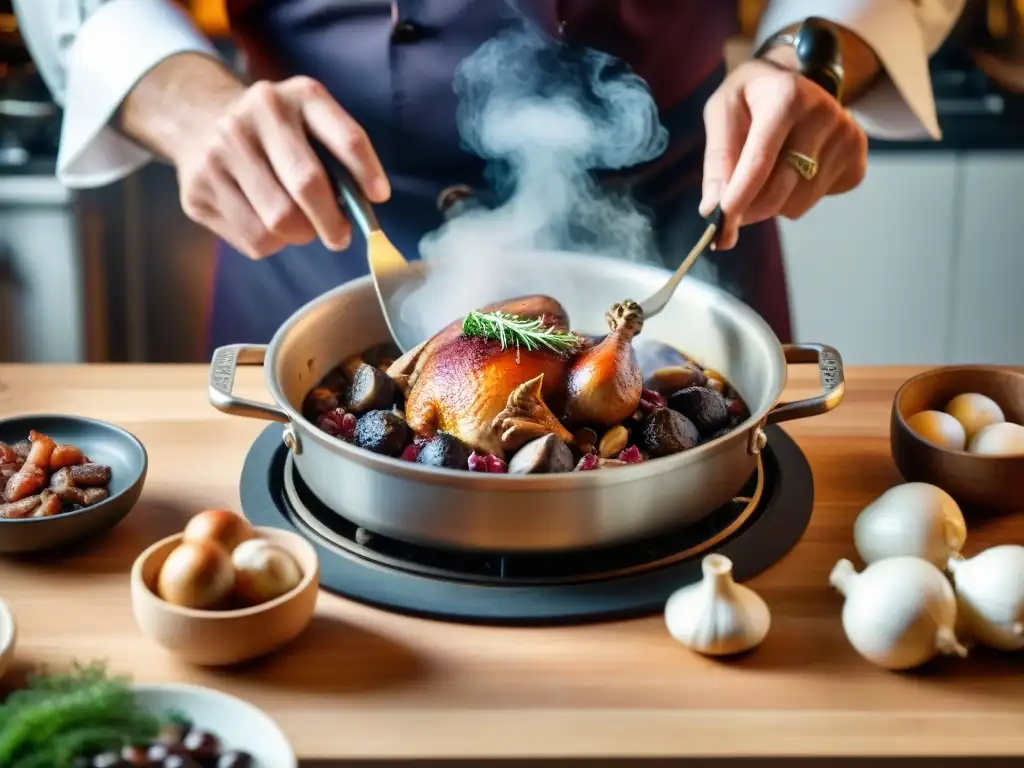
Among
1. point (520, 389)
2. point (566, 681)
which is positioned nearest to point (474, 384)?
point (520, 389)

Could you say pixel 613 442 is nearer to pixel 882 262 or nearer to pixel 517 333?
pixel 517 333

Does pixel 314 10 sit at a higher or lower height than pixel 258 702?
higher

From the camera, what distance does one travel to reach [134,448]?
51.6 inches

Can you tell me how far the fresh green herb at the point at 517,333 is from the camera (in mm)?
1311

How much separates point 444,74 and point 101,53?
0.53 meters

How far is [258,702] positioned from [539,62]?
1168mm

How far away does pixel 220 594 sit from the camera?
1.01 meters

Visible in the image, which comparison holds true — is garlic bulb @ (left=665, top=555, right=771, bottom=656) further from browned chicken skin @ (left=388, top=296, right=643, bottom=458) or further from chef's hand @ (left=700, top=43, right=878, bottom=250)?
chef's hand @ (left=700, top=43, right=878, bottom=250)

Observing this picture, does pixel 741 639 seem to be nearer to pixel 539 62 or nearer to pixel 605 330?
pixel 605 330

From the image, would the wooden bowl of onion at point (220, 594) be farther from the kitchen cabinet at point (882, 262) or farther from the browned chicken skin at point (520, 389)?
the kitchen cabinet at point (882, 262)

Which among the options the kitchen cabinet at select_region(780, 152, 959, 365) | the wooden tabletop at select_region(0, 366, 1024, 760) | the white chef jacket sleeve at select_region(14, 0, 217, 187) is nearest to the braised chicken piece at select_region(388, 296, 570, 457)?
the wooden tabletop at select_region(0, 366, 1024, 760)

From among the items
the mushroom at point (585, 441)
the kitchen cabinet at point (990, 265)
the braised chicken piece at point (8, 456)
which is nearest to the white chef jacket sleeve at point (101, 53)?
the braised chicken piece at point (8, 456)

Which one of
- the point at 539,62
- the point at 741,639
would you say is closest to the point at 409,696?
the point at 741,639

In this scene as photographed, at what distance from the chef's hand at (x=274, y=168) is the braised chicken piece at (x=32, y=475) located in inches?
16.2
